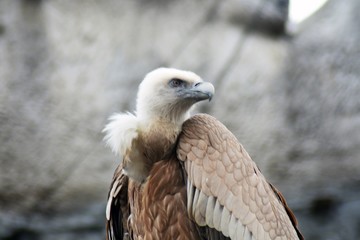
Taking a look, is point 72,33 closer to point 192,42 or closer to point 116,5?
point 116,5

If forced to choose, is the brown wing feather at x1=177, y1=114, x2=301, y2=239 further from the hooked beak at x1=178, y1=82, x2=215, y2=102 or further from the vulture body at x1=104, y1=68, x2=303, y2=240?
the hooked beak at x1=178, y1=82, x2=215, y2=102

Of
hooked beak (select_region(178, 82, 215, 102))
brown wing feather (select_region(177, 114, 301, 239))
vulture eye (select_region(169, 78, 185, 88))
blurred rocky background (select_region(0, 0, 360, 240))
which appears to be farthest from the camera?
blurred rocky background (select_region(0, 0, 360, 240))

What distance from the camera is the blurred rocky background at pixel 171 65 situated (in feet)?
16.0

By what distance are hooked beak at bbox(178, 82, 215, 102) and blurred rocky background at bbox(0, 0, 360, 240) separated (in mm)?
2280

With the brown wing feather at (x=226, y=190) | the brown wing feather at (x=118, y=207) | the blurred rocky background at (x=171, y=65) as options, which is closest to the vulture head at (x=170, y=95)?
the brown wing feather at (x=226, y=190)

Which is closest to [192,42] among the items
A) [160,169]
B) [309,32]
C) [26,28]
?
[309,32]

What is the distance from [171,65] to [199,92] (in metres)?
2.41

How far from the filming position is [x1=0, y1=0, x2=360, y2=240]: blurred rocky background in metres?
4.87

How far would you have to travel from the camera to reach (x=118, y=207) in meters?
3.00

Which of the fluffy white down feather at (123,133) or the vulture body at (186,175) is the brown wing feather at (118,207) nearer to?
the vulture body at (186,175)

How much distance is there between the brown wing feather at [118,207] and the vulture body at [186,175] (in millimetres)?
26

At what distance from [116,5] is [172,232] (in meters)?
2.80

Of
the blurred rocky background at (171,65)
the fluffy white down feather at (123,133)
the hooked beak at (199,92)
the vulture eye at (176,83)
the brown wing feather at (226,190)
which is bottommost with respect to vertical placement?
the brown wing feather at (226,190)

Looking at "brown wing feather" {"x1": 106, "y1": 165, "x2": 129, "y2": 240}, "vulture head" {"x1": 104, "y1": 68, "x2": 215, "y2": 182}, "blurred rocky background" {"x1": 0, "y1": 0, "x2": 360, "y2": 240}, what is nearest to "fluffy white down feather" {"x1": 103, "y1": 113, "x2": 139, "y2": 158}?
"vulture head" {"x1": 104, "y1": 68, "x2": 215, "y2": 182}
